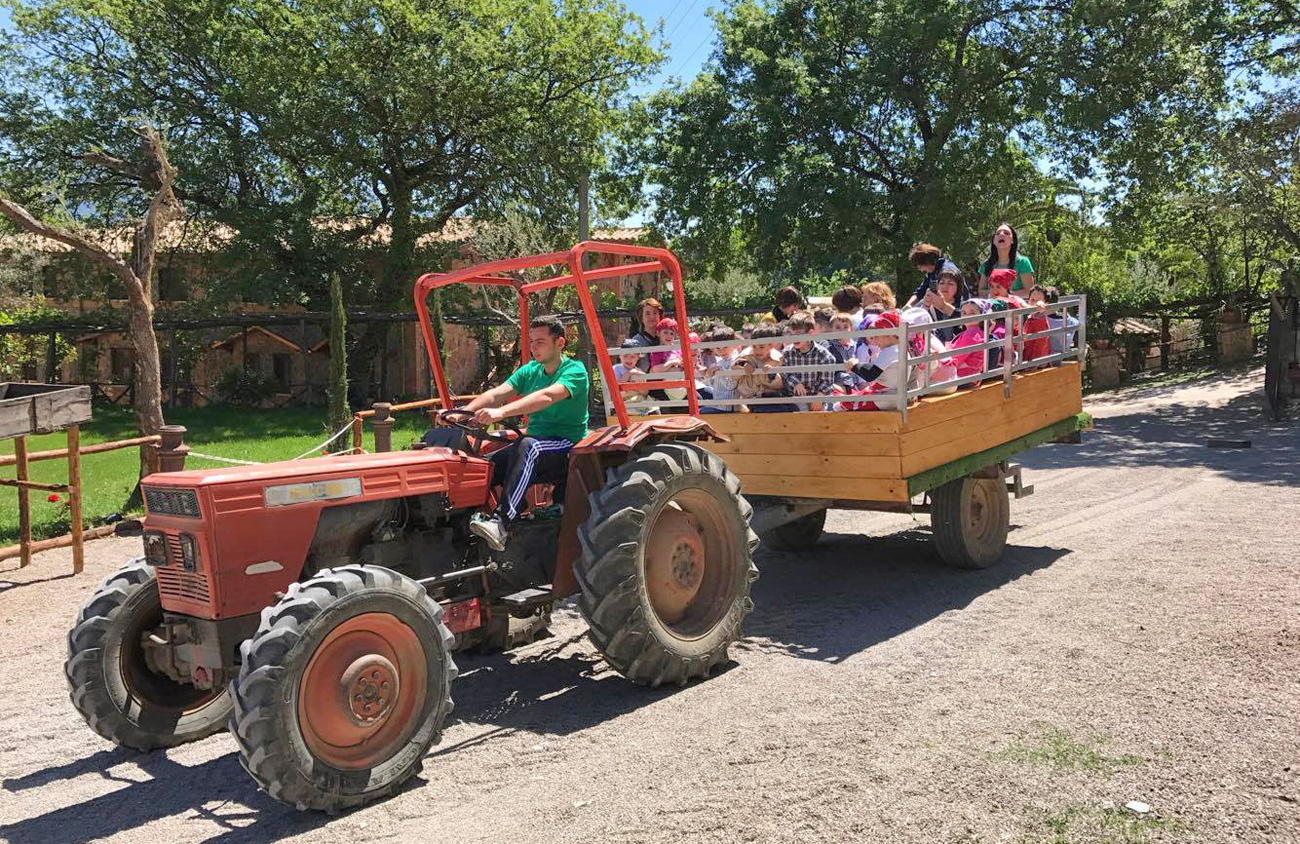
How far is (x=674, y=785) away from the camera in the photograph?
414 centimetres

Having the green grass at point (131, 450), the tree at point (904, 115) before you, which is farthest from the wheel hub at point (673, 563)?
the tree at point (904, 115)

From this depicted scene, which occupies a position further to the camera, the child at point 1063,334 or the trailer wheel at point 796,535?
the trailer wheel at point 796,535

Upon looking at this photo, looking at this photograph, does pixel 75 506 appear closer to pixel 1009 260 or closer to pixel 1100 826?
pixel 1009 260

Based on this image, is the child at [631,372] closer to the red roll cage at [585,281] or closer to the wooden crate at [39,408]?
the red roll cage at [585,281]

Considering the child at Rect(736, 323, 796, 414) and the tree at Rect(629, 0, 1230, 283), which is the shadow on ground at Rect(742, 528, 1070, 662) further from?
the tree at Rect(629, 0, 1230, 283)

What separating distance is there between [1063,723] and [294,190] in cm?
2735

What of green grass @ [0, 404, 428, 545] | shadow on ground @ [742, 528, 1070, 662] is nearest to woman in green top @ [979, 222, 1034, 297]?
shadow on ground @ [742, 528, 1070, 662]

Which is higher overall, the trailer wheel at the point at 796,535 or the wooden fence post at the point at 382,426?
the wooden fence post at the point at 382,426

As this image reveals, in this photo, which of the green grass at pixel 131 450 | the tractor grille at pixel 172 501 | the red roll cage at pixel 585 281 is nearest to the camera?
the tractor grille at pixel 172 501

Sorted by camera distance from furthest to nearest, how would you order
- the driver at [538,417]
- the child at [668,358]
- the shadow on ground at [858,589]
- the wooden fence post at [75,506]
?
the wooden fence post at [75,506] < the child at [668,358] < the shadow on ground at [858,589] < the driver at [538,417]

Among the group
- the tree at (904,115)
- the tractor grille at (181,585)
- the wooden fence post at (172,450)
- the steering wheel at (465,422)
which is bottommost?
the tractor grille at (181,585)

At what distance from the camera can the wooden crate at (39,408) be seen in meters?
7.10

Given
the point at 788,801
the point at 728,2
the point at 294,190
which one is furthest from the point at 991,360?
the point at 294,190

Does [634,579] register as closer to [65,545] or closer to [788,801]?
[788,801]
